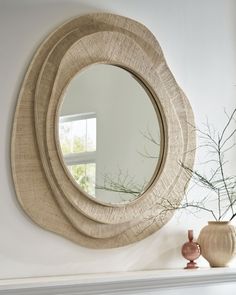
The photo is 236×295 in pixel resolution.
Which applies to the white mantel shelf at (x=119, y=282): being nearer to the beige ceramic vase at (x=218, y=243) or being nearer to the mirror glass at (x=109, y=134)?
the beige ceramic vase at (x=218, y=243)

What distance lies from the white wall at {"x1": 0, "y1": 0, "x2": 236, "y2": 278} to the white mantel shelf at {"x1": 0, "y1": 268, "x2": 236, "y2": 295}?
0.09 meters

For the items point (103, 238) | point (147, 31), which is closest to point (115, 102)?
point (147, 31)

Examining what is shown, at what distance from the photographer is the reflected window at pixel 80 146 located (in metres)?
2.67

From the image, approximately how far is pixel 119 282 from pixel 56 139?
0.58 m

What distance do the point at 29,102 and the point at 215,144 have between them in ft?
3.46

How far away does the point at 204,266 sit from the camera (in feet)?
10.3

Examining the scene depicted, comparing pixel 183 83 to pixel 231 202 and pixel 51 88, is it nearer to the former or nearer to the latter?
pixel 231 202

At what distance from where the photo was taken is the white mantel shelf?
2305 mm

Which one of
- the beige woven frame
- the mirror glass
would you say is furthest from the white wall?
the mirror glass

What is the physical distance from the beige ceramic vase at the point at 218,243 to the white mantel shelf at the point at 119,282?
6 centimetres

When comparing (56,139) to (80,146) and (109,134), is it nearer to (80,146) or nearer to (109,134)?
(80,146)

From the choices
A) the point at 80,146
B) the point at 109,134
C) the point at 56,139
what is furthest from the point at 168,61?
the point at 56,139

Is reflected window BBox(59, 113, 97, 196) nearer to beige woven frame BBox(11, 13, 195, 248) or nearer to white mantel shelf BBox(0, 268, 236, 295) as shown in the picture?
beige woven frame BBox(11, 13, 195, 248)

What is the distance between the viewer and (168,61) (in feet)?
10.2
